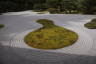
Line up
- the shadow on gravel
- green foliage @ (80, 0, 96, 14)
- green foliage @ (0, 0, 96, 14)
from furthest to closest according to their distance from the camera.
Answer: green foliage @ (0, 0, 96, 14) < green foliage @ (80, 0, 96, 14) < the shadow on gravel

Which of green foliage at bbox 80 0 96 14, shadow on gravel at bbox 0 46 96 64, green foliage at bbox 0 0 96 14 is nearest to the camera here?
shadow on gravel at bbox 0 46 96 64

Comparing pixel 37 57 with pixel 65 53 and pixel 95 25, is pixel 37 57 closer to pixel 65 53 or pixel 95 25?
pixel 65 53

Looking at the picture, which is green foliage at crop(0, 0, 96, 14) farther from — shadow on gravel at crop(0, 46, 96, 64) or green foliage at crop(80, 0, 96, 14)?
shadow on gravel at crop(0, 46, 96, 64)

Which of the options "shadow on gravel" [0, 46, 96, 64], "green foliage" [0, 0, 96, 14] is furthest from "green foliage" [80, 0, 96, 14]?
"shadow on gravel" [0, 46, 96, 64]

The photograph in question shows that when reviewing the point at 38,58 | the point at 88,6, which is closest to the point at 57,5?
the point at 88,6

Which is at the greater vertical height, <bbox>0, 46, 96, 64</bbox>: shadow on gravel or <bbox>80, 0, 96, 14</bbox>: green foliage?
<bbox>80, 0, 96, 14</bbox>: green foliage

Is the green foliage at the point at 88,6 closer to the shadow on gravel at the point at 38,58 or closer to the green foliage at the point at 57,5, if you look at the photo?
the green foliage at the point at 57,5

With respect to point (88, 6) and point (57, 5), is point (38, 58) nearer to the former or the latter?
point (88, 6)

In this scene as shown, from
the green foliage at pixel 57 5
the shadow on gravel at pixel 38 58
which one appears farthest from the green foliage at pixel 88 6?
the shadow on gravel at pixel 38 58
